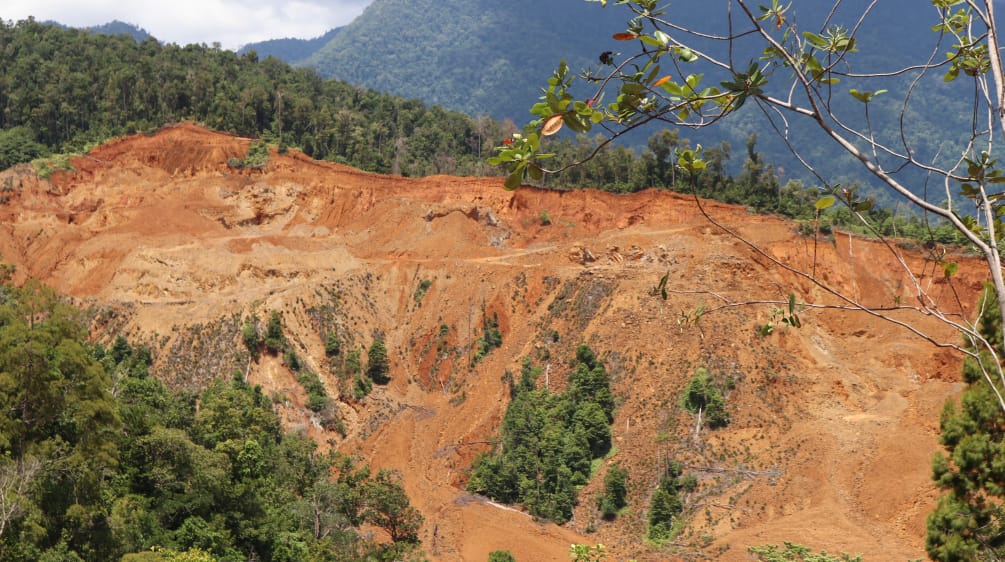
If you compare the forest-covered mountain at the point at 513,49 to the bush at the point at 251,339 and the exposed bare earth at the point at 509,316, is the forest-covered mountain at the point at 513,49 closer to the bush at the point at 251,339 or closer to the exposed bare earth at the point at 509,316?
the exposed bare earth at the point at 509,316

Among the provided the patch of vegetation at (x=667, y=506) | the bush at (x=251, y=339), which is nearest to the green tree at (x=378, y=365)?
the bush at (x=251, y=339)

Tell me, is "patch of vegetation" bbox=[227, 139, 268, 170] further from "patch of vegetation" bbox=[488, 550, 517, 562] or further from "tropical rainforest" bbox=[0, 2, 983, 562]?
"patch of vegetation" bbox=[488, 550, 517, 562]

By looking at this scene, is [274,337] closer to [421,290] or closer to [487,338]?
[421,290]

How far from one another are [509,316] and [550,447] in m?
11.7

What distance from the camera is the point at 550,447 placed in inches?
1427

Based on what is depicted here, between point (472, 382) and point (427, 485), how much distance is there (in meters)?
7.56

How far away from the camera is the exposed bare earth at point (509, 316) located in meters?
32.6

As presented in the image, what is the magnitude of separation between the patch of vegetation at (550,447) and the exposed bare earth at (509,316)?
828mm

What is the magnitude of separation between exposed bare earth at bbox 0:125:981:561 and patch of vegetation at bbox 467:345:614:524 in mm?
828

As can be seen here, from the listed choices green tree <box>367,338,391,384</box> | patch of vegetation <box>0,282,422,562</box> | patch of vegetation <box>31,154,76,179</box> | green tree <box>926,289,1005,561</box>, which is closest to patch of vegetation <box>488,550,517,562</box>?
patch of vegetation <box>0,282,422,562</box>

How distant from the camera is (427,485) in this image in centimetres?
3759

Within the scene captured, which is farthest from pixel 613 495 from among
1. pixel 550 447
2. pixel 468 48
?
pixel 468 48

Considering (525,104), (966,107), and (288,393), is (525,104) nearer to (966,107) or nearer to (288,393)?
(966,107)

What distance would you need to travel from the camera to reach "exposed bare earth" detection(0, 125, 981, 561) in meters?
32.6
